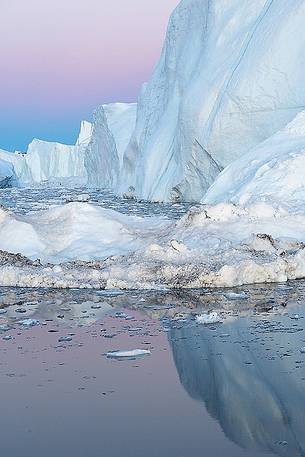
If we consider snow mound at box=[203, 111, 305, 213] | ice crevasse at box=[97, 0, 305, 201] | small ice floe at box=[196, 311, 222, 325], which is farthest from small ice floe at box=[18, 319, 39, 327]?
ice crevasse at box=[97, 0, 305, 201]

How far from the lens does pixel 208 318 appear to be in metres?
5.88

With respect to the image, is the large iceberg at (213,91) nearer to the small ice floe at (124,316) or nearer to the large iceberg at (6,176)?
the small ice floe at (124,316)

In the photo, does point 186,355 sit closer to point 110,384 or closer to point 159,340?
point 159,340

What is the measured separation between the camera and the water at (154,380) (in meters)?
3.33

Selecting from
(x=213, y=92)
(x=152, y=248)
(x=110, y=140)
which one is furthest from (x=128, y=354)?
(x=110, y=140)

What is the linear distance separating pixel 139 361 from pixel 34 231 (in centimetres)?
595

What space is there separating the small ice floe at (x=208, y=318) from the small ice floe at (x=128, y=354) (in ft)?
3.51

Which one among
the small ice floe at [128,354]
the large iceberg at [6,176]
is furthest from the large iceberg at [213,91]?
the large iceberg at [6,176]

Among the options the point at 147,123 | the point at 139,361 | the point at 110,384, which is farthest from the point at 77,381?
the point at 147,123

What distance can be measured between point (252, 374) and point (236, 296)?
274 cm

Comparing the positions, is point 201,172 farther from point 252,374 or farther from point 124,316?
point 252,374

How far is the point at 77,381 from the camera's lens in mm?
4246

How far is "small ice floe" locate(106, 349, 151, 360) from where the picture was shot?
4746 mm

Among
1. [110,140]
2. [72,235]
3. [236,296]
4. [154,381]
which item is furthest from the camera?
[110,140]
